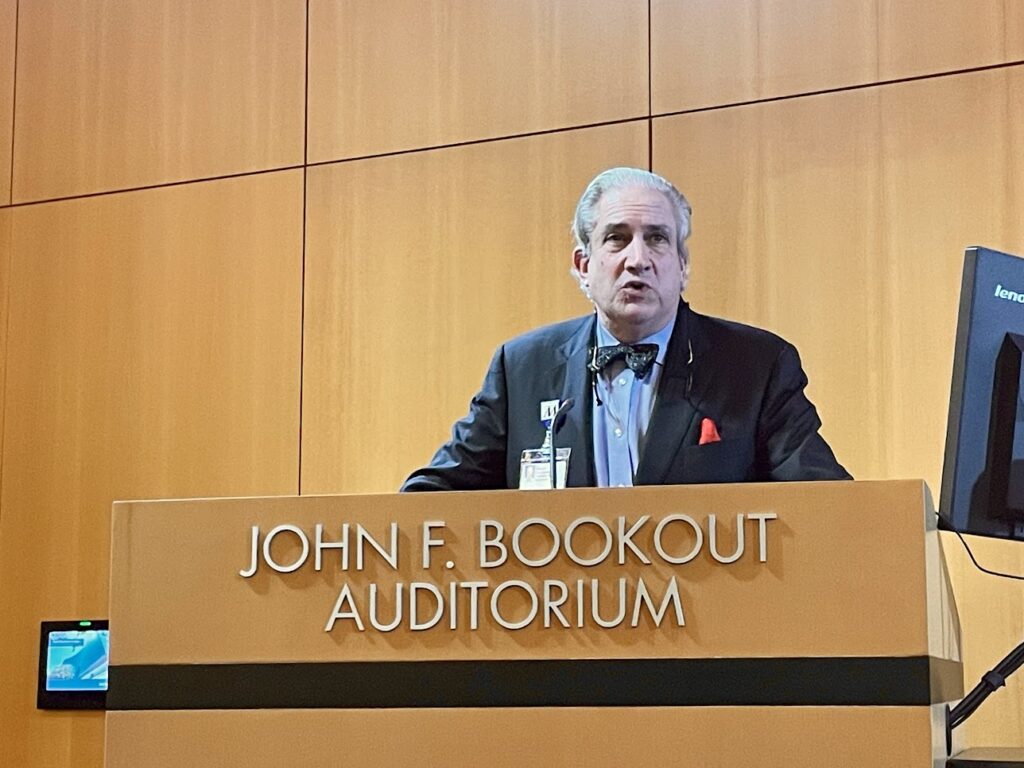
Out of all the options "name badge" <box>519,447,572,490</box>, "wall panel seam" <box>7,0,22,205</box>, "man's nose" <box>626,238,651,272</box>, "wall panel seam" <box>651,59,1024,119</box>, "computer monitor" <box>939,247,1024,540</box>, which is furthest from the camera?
"wall panel seam" <box>7,0,22,205</box>

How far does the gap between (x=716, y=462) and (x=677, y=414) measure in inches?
6.2

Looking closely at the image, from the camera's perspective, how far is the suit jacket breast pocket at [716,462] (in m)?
2.51

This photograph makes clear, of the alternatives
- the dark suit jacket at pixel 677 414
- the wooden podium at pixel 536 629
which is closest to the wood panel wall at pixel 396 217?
the dark suit jacket at pixel 677 414

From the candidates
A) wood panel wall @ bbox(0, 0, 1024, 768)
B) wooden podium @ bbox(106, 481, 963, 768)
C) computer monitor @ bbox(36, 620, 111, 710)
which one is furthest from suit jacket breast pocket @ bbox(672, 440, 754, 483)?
computer monitor @ bbox(36, 620, 111, 710)

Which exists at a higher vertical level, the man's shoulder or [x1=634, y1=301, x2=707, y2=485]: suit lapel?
the man's shoulder

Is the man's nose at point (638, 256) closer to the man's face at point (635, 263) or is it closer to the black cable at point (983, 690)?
the man's face at point (635, 263)

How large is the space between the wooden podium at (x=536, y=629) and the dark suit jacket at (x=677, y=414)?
66 cm

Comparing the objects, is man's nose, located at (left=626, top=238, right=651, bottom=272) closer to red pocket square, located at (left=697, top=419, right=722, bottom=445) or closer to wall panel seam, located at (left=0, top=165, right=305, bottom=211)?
red pocket square, located at (left=697, top=419, right=722, bottom=445)

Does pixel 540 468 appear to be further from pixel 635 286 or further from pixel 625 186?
pixel 625 186

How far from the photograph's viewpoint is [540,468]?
8.13 feet

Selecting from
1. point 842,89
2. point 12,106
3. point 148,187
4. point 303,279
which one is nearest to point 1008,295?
point 842,89

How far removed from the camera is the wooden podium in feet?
5.41

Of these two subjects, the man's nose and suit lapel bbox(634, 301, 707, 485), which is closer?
suit lapel bbox(634, 301, 707, 485)

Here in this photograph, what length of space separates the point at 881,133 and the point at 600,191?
1.08m
